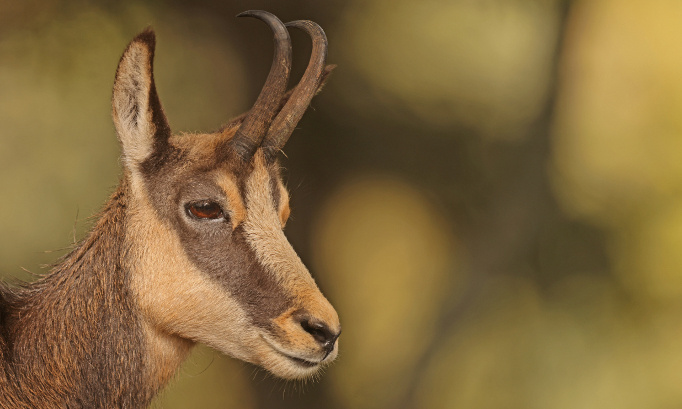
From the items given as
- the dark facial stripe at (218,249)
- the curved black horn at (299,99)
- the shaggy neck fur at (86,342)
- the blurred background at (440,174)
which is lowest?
the blurred background at (440,174)

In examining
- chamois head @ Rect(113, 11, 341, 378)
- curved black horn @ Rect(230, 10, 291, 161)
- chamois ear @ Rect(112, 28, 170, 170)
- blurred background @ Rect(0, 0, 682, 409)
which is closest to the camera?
chamois ear @ Rect(112, 28, 170, 170)

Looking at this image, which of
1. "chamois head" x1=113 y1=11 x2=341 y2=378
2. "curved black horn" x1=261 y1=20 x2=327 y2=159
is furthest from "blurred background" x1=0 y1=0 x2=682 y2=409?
"chamois head" x1=113 y1=11 x2=341 y2=378

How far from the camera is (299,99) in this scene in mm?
5160

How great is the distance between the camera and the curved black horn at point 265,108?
4.88 meters

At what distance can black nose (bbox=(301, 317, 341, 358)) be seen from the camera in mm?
4414

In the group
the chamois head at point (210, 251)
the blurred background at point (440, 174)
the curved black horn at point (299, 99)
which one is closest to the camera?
the chamois head at point (210, 251)

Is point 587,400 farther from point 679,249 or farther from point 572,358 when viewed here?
point 679,249

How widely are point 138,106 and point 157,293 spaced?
1148 mm

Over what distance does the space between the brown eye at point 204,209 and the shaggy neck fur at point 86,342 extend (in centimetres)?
45

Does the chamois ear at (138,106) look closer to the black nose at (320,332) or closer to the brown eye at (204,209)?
the brown eye at (204,209)

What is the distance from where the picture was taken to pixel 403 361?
11.2m

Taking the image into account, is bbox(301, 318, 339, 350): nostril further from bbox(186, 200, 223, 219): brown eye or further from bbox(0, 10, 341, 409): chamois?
bbox(186, 200, 223, 219): brown eye

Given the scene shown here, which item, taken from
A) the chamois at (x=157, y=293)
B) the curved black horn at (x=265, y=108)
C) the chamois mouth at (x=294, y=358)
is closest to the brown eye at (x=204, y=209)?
the chamois at (x=157, y=293)

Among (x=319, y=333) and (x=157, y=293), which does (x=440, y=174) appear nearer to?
(x=319, y=333)
